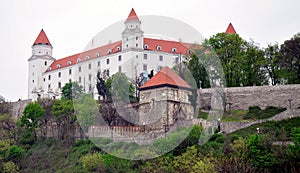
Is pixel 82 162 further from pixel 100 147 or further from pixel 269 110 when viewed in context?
pixel 269 110

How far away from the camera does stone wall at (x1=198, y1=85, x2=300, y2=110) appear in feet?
127

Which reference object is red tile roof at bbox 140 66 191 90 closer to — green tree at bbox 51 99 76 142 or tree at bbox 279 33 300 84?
green tree at bbox 51 99 76 142

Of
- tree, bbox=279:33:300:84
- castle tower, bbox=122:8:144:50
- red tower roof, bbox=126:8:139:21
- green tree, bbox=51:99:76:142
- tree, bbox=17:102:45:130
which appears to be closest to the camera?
tree, bbox=279:33:300:84

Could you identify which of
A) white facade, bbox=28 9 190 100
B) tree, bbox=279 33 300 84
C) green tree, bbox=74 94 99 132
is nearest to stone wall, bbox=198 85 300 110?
tree, bbox=279 33 300 84

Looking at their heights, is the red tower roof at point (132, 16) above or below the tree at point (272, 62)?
above

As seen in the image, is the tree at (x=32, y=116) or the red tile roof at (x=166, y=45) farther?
the red tile roof at (x=166, y=45)

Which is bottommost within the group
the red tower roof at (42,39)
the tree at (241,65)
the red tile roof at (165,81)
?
the red tile roof at (165,81)

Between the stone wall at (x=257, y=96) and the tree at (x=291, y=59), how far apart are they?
1.75m

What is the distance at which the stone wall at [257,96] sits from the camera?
38.8 metres

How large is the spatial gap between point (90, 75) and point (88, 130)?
16970 mm

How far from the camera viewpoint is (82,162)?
34.2 metres

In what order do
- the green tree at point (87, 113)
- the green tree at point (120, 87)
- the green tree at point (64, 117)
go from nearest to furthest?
the green tree at point (87, 113)
the green tree at point (64, 117)
the green tree at point (120, 87)

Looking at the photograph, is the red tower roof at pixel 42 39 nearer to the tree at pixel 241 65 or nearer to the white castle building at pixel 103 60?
the white castle building at pixel 103 60

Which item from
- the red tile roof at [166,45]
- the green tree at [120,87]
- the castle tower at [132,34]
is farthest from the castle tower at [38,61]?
the green tree at [120,87]
